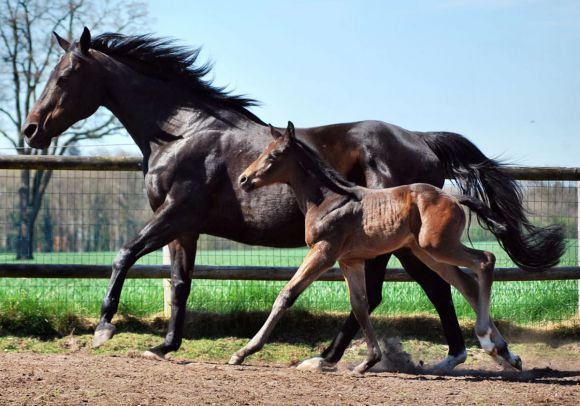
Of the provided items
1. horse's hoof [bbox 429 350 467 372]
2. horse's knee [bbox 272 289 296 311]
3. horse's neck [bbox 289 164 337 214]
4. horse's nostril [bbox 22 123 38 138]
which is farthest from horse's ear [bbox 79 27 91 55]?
horse's hoof [bbox 429 350 467 372]

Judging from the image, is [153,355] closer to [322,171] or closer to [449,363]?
[322,171]

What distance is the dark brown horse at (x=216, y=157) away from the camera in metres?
6.59

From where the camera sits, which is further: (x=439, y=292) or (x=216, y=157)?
(x=439, y=292)

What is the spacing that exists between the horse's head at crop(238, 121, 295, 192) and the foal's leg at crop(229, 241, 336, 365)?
64 centimetres

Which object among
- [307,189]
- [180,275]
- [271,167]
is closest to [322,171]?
[307,189]

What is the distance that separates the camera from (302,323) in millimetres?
8016

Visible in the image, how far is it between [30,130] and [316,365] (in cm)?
295

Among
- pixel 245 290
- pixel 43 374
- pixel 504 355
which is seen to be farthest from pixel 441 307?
pixel 43 374

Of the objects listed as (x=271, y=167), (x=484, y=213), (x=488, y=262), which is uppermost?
(x=271, y=167)

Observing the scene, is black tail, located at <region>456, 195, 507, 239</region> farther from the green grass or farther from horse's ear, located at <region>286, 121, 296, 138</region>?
the green grass

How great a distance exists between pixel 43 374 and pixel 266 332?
1483 millimetres

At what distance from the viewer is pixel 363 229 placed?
592 cm

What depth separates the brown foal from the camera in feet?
18.9

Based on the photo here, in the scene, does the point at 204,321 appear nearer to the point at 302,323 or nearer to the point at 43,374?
the point at 302,323
